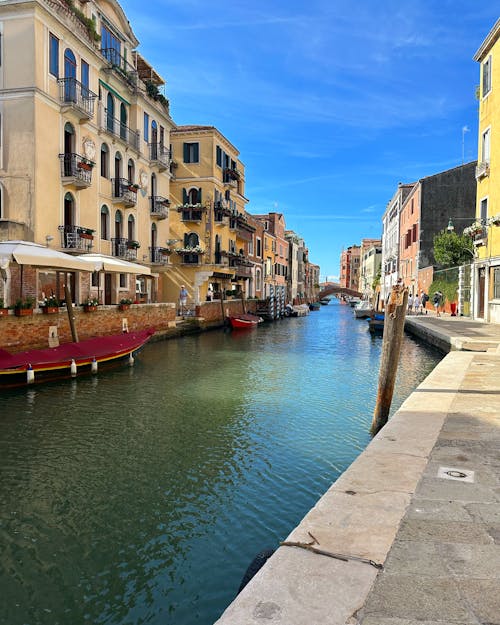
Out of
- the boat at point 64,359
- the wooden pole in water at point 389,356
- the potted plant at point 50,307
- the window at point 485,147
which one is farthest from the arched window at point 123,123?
the wooden pole in water at point 389,356

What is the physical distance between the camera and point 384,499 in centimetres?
356

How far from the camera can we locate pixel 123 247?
22641 mm

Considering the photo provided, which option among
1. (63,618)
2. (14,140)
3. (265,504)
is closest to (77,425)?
(265,504)

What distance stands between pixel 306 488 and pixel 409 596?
3605 mm

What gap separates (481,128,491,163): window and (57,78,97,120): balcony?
55.2 ft

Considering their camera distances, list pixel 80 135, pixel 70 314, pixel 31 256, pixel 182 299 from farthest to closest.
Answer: pixel 182 299
pixel 80 135
pixel 70 314
pixel 31 256

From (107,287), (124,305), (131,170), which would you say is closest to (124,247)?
(107,287)

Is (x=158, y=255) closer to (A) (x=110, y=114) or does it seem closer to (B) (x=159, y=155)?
(B) (x=159, y=155)

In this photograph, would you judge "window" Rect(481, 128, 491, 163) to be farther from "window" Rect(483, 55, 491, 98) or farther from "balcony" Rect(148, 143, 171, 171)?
"balcony" Rect(148, 143, 171, 171)

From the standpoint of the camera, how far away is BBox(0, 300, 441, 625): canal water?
393 cm

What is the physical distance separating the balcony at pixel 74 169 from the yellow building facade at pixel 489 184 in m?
15.8

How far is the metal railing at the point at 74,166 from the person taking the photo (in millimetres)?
17844

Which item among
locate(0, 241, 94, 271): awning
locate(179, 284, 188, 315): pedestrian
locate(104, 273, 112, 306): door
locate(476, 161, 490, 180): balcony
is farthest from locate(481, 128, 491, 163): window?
locate(0, 241, 94, 271): awning

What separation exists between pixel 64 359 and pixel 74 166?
8698 mm
